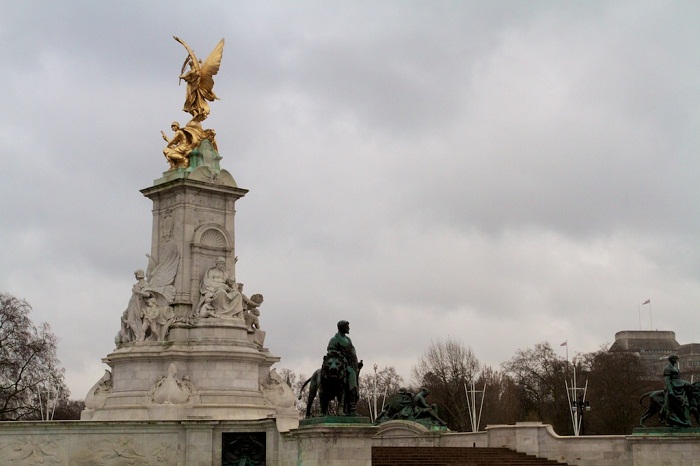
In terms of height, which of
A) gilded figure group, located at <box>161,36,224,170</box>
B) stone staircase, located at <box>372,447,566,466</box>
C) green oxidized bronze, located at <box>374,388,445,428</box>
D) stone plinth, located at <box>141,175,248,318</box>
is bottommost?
stone staircase, located at <box>372,447,566,466</box>

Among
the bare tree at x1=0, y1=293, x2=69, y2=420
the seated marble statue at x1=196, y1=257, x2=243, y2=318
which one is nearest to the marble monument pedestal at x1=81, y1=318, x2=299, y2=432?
the seated marble statue at x1=196, y1=257, x2=243, y2=318

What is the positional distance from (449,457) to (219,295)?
29.2ft

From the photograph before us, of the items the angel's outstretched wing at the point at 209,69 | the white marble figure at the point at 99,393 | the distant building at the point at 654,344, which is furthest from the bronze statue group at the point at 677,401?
the distant building at the point at 654,344

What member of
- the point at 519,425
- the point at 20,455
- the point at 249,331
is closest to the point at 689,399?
the point at 519,425

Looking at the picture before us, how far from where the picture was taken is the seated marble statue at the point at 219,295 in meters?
32.2

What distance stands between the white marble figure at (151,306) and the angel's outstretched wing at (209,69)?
21.2ft

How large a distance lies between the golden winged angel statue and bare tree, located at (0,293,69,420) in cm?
2653

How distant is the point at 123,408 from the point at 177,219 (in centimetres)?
655

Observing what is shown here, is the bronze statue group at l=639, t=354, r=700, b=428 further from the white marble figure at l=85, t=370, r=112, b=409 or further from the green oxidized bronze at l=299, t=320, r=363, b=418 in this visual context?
the white marble figure at l=85, t=370, r=112, b=409

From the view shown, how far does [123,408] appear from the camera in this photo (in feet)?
101

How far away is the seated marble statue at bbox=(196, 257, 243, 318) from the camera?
105 feet

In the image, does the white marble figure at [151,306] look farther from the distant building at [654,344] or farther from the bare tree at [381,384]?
the distant building at [654,344]

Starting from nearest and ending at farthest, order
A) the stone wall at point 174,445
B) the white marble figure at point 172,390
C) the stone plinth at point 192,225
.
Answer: the stone wall at point 174,445 < the white marble figure at point 172,390 < the stone plinth at point 192,225

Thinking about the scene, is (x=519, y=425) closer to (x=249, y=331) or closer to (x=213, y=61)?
(x=249, y=331)
